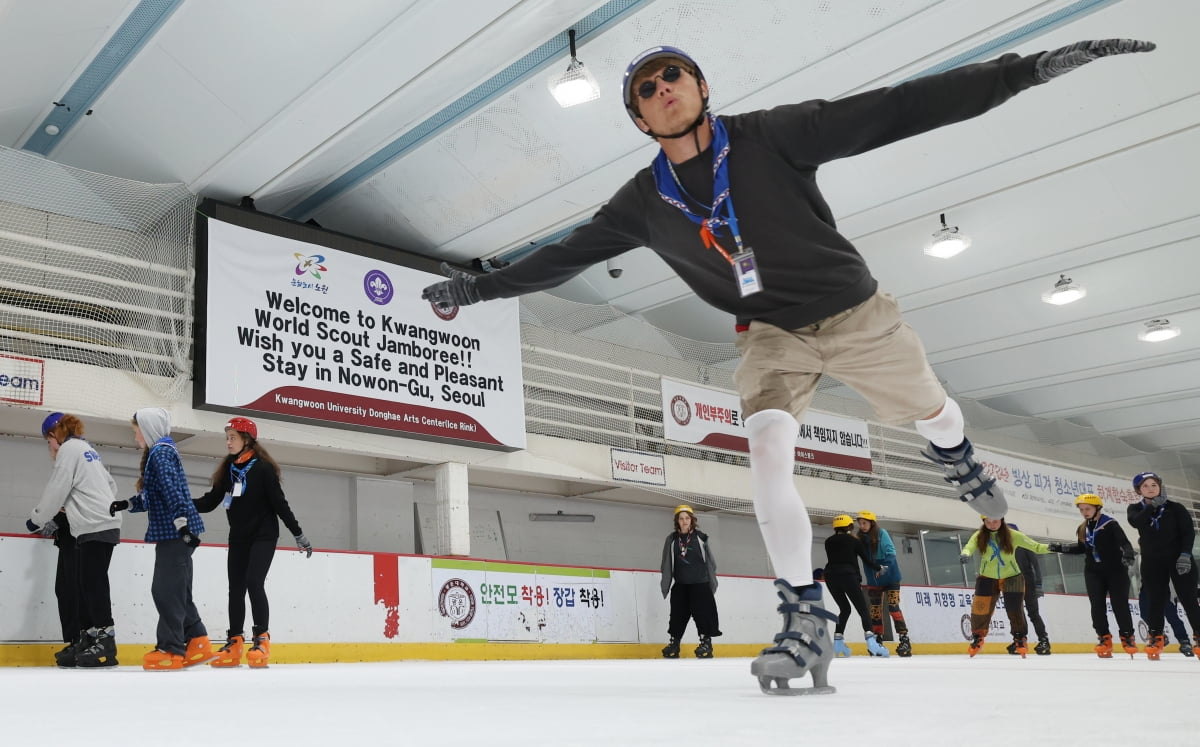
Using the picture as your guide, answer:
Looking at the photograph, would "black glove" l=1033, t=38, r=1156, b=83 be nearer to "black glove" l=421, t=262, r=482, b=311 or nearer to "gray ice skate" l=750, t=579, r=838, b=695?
"gray ice skate" l=750, t=579, r=838, b=695

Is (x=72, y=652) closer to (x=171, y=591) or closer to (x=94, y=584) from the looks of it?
(x=94, y=584)

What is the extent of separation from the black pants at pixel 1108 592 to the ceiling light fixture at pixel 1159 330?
8.26 meters

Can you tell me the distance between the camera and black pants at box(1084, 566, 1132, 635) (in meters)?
7.97

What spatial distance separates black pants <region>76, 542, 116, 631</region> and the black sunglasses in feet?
17.8

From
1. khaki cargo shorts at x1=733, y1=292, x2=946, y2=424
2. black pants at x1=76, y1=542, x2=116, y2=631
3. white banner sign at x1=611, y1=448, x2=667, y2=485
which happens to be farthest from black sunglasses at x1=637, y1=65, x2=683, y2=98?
white banner sign at x1=611, y1=448, x2=667, y2=485

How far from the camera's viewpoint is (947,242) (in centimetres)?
1159

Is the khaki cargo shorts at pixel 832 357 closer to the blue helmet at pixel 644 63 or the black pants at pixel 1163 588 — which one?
the blue helmet at pixel 644 63

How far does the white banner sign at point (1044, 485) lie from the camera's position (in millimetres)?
17719

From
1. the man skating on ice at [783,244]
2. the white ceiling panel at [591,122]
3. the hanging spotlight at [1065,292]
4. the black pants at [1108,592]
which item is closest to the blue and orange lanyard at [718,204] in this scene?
the man skating on ice at [783,244]

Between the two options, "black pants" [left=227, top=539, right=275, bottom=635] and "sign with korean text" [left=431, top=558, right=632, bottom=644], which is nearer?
"black pants" [left=227, top=539, right=275, bottom=635]

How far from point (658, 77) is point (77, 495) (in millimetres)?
5392

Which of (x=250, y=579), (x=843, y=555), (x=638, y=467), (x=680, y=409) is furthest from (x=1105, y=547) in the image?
(x=250, y=579)

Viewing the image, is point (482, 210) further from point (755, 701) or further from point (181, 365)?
point (755, 701)

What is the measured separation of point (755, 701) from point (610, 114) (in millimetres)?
8022
